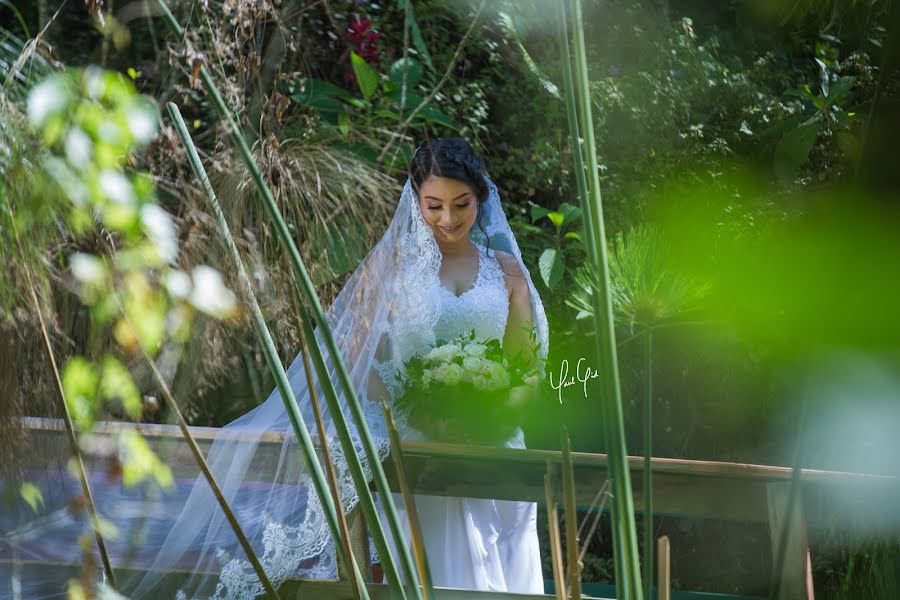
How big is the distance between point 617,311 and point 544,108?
360cm

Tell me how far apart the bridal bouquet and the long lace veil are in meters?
0.10

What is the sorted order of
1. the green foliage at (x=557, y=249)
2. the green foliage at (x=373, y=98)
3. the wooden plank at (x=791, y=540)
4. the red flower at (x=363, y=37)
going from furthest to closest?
the green foliage at (x=557, y=249) → the red flower at (x=363, y=37) → the green foliage at (x=373, y=98) → the wooden plank at (x=791, y=540)

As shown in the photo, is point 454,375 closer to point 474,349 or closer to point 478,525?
point 474,349

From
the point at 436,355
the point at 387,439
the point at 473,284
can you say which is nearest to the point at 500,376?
the point at 436,355

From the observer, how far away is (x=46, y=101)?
Result: 773 millimetres

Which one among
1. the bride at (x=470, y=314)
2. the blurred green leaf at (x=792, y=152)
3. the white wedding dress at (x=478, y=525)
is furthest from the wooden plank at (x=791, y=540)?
the white wedding dress at (x=478, y=525)

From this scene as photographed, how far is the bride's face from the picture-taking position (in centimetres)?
246

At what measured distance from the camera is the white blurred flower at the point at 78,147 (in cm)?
73

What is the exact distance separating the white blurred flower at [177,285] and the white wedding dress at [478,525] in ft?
4.79

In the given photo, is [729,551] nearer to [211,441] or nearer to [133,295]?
[211,441]

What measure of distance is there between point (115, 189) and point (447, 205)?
5.86 ft

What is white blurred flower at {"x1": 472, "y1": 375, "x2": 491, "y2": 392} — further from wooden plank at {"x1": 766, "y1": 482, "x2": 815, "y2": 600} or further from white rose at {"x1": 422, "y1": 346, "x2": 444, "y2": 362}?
wooden plank at {"x1": 766, "y1": 482, "x2": 815, "y2": 600}

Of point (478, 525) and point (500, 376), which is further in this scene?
point (478, 525)

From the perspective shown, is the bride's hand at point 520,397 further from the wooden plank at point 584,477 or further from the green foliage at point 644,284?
the green foliage at point 644,284
